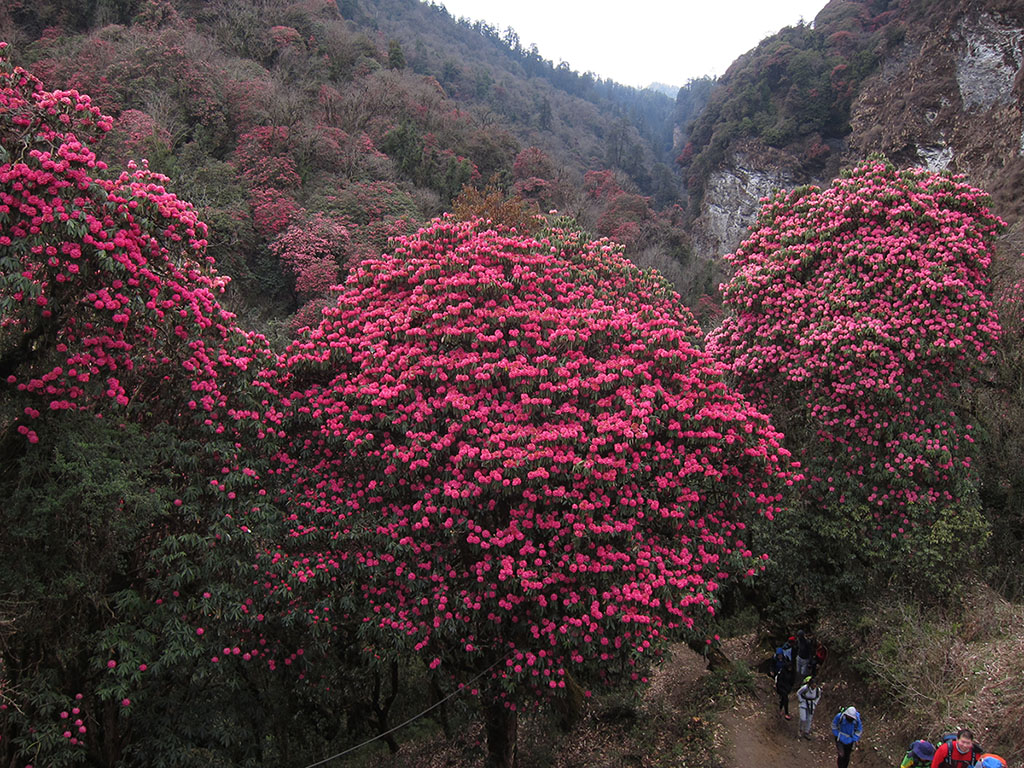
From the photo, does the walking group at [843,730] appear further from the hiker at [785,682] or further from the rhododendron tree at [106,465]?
the rhododendron tree at [106,465]

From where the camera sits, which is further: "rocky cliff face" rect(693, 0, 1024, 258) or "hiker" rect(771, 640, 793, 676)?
"rocky cliff face" rect(693, 0, 1024, 258)

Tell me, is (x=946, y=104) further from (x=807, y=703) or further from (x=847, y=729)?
(x=847, y=729)

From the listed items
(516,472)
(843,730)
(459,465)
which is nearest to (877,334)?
(843,730)

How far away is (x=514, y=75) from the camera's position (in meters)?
78.6

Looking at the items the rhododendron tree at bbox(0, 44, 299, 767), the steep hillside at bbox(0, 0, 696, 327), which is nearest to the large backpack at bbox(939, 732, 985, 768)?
the rhododendron tree at bbox(0, 44, 299, 767)

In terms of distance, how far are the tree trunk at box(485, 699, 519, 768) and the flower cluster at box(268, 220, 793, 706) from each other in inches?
34.9

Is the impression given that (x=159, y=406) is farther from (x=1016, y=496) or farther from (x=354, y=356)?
(x=1016, y=496)

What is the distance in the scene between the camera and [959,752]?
239 inches

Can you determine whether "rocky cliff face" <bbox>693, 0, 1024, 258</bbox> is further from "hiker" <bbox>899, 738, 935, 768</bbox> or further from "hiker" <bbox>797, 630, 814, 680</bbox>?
"hiker" <bbox>899, 738, 935, 768</bbox>

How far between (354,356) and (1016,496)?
13463 millimetres

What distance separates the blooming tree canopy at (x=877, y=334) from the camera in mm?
10461

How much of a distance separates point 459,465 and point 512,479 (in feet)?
2.13

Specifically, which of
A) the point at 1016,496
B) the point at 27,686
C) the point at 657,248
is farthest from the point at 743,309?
the point at 657,248

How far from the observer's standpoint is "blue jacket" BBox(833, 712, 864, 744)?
828 cm
